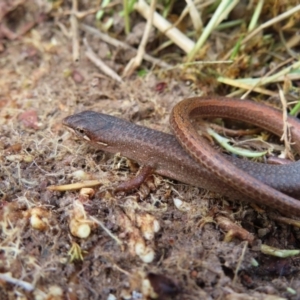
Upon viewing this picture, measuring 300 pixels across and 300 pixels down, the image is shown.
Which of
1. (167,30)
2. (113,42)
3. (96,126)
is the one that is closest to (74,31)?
(113,42)

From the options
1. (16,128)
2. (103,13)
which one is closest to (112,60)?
(103,13)

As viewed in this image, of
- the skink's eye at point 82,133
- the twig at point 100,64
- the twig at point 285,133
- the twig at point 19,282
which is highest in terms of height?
the twig at point 100,64

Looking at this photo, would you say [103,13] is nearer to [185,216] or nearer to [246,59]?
[246,59]

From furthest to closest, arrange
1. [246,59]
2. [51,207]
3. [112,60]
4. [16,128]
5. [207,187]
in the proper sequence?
[112,60] → [246,59] → [16,128] → [207,187] → [51,207]

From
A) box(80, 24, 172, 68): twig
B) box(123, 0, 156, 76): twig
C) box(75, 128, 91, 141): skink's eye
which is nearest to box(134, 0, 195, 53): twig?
box(123, 0, 156, 76): twig

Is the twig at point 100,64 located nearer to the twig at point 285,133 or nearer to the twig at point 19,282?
the twig at point 285,133

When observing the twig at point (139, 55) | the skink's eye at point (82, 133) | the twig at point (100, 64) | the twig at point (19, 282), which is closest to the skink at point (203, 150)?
the skink's eye at point (82, 133)
